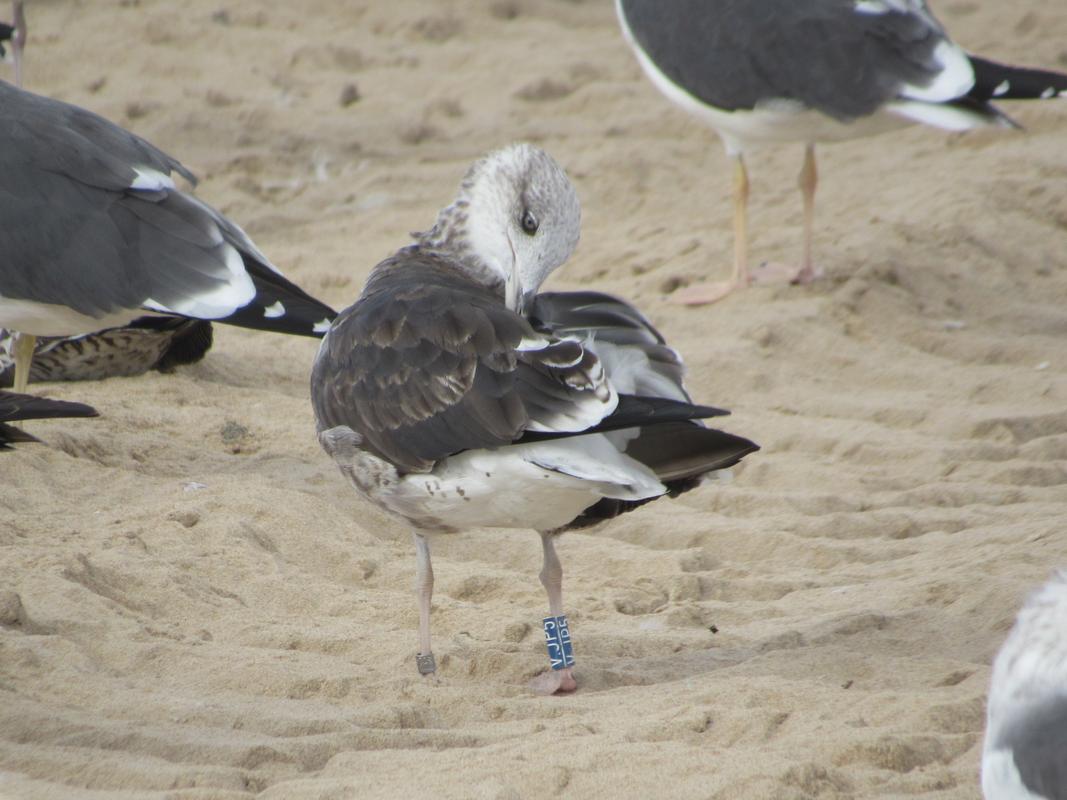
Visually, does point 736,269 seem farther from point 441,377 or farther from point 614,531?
point 441,377

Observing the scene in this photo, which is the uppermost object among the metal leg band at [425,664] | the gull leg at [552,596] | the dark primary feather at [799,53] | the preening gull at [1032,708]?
the preening gull at [1032,708]

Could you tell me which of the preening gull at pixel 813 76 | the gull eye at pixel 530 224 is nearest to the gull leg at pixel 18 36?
the preening gull at pixel 813 76

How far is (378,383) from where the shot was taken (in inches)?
156

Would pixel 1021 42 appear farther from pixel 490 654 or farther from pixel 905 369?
pixel 490 654

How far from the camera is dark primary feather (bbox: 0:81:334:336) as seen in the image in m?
5.49

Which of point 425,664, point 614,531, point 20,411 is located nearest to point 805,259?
point 614,531

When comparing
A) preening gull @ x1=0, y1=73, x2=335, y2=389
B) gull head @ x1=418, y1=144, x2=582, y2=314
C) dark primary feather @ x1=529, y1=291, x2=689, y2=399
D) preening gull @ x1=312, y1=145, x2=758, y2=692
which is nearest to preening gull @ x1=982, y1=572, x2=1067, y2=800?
preening gull @ x1=312, y1=145, x2=758, y2=692

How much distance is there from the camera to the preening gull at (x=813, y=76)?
7082 millimetres

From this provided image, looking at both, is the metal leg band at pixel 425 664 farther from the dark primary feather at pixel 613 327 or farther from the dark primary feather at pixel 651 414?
the dark primary feather at pixel 613 327

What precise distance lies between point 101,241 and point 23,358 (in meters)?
0.73

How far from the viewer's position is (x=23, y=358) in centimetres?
595

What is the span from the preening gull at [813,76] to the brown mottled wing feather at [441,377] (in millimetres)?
3360

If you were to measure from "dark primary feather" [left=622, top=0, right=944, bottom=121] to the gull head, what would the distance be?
2.85m

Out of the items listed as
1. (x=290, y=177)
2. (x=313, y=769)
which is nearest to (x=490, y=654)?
(x=313, y=769)
